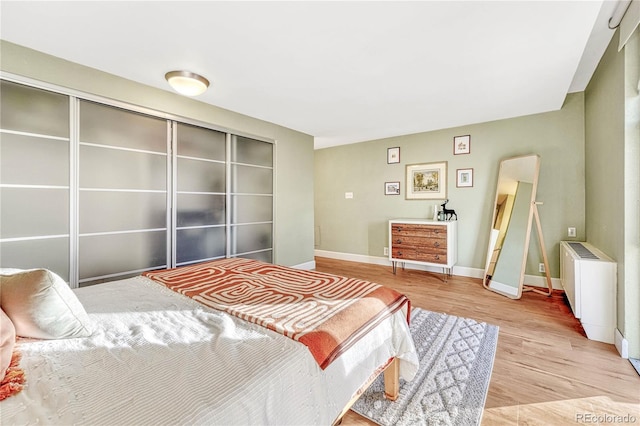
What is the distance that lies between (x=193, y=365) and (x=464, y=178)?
443 cm

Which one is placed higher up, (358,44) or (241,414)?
(358,44)

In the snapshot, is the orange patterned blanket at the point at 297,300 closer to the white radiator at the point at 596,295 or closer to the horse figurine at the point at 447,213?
the white radiator at the point at 596,295

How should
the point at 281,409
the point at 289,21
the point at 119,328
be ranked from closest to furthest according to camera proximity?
the point at 281,409 → the point at 119,328 → the point at 289,21

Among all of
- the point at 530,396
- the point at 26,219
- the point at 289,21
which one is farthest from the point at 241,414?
the point at 26,219

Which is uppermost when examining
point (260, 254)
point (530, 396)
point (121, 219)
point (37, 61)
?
point (37, 61)

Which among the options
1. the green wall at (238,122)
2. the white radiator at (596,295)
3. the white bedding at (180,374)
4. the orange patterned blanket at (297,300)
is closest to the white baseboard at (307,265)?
the green wall at (238,122)

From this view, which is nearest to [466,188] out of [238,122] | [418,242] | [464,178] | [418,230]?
[464,178]

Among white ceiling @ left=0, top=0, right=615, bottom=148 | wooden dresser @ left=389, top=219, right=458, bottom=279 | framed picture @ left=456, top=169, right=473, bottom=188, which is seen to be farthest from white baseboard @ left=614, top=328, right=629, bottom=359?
framed picture @ left=456, top=169, right=473, bottom=188

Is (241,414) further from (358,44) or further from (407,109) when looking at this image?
(407,109)

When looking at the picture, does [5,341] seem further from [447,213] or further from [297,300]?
[447,213]

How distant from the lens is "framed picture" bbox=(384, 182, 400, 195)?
493 centimetres

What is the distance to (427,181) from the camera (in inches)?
182

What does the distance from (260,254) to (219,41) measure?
2.73 metres

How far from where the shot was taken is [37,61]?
220 cm
